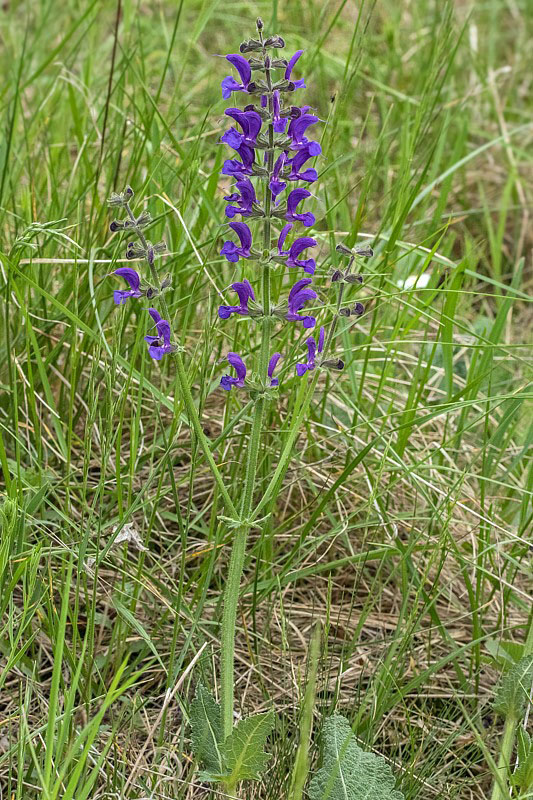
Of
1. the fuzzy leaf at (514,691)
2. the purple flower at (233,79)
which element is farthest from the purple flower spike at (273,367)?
the fuzzy leaf at (514,691)

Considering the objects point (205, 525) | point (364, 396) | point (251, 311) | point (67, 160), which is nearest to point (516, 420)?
point (364, 396)

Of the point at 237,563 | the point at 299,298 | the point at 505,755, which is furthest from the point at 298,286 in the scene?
the point at 505,755

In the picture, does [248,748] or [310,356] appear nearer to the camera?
[248,748]

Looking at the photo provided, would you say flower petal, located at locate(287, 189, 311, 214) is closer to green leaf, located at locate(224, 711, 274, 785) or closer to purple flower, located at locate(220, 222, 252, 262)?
purple flower, located at locate(220, 222, 252, 262)

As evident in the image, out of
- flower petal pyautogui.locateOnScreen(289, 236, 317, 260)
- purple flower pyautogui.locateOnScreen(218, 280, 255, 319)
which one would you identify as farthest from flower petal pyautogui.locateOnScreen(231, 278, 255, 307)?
flower petal pyautogui.locateOnScreen(289, 236, 317, 260)

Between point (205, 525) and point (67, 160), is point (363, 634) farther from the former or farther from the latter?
point (67, 160)

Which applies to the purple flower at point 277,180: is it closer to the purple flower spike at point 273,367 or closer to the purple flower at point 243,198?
the purple flower at point 243,198

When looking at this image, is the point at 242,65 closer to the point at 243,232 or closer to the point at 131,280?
the point at 243,232
